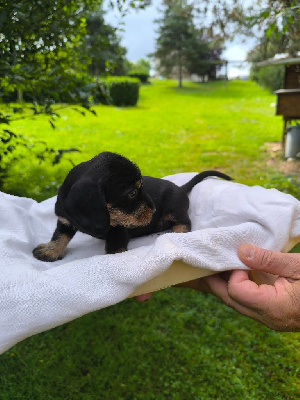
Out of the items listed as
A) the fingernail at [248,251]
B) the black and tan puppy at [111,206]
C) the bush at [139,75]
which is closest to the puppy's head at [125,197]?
the black and tan puppy at [111,206]

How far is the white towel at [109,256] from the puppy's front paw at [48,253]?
0.18ft

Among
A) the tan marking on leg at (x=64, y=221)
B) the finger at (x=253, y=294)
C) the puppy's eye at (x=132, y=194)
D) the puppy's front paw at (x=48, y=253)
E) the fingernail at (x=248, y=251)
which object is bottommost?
the finger at (x=253, y=294)

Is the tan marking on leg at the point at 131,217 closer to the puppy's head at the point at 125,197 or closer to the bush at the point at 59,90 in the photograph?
the puppy's head at the point at 125,197

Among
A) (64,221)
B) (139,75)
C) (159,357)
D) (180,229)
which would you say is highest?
(139,75)

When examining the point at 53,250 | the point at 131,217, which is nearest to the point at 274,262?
the point at 131,217

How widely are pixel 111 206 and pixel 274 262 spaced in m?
0.96

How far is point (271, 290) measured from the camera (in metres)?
2.03

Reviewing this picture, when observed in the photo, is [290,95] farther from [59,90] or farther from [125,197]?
[125,197]

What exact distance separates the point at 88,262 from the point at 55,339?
1.83m

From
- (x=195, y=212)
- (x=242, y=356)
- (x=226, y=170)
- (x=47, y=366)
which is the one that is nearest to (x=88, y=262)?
(x=195, y=212)

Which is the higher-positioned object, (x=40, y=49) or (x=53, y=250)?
(x=40, y=49)

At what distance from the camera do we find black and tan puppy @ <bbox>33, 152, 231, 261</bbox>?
199 centimetres

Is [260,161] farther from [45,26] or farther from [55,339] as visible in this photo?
[55,339]

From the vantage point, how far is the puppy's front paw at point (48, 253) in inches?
93.7
